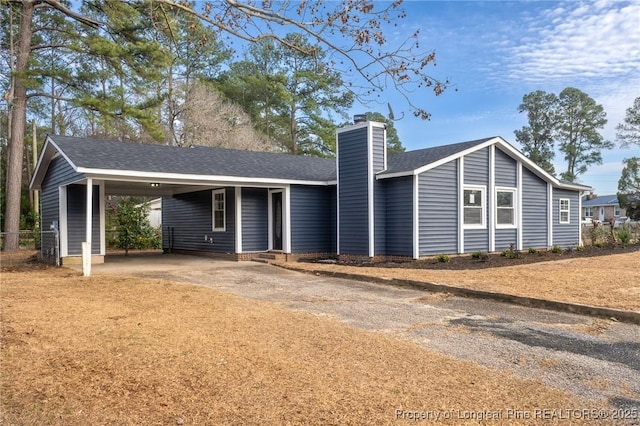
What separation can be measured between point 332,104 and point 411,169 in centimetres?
1993

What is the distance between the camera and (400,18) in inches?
214

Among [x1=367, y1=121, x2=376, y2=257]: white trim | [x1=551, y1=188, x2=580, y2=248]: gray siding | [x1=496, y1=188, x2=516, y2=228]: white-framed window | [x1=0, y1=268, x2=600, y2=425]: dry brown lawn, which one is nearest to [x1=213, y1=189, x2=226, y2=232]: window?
[x1=367, y1=121, x2=376, y2=257]: white trim

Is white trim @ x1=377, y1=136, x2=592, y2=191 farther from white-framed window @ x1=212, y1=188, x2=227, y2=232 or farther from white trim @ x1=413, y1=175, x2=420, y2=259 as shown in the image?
white-framed window @ x1=212, y1=188, x2=227, y2=232

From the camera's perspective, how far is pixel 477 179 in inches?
583

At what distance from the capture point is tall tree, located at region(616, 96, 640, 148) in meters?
38.7

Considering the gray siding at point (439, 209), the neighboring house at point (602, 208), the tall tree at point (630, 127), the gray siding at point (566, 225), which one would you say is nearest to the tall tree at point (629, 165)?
the tall tree at point (630, 127)

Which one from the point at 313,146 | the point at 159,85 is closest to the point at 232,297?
the point at 159,85

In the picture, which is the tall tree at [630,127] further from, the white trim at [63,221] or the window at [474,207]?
the white trim at [63,221]

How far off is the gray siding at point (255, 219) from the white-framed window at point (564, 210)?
10.9 meters

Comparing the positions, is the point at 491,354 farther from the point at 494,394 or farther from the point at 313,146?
the point at 313,146

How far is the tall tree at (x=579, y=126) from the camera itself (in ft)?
154

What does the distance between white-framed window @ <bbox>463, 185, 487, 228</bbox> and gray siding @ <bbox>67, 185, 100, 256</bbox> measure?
1100 centimetres

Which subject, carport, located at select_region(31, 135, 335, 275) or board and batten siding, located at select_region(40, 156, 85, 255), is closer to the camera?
carport, located at select_region(31, 135, 335, 275)

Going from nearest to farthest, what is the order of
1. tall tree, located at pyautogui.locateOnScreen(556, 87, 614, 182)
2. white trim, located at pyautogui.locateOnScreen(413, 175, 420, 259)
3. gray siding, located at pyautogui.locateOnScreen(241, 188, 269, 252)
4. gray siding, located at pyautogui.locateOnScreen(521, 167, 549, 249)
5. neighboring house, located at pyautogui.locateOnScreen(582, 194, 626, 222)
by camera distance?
white trim, located at pyautogui.locateOnScreen(413, 175, 420, 259), gray siding, located at pyautogui.locateOnScreen(241, 188, 269, 252), gray siding, located at pyautogui.locateOnScreen(521, 167, 549, 249), tall tree, located at pyautogui.locateOnScreen(556, 87, 614, 182), neighboring house, located at pyautogui.locateOnScreen(582, 194, 626, 222)
